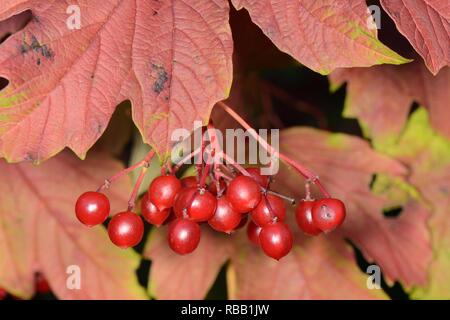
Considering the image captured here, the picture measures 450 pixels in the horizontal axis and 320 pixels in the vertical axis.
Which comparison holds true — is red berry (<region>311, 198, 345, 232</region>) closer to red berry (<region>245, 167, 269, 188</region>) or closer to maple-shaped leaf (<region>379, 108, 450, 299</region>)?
red berry (<region>245, 167, 269, 188</region>)

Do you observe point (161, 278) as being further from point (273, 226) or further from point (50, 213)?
point (273, 226)

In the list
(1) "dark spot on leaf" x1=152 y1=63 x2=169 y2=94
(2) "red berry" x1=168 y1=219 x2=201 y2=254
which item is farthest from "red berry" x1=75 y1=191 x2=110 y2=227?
(1) "dark spot on leaf" x1=152 y1=63 x2=169 y2=94

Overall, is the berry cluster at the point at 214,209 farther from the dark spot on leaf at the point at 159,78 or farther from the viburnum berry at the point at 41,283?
the viburnum berry at the point at 41,283

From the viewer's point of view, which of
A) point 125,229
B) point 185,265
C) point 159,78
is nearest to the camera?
point 159,78

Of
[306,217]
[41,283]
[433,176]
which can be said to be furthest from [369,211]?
[41,283]

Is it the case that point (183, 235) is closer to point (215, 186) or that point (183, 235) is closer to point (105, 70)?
point (215, 186)

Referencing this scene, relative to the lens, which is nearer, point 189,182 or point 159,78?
point 159,78
